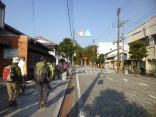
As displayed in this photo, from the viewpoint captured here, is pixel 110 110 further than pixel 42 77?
Yes

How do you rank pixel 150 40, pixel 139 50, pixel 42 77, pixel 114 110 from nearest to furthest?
pixel 42 77
pixel 114 110
pixel 139 50
pixel 150 40

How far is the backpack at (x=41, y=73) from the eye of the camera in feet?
25.3

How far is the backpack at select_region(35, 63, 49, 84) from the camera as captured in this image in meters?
7.70

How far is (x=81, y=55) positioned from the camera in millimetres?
119125

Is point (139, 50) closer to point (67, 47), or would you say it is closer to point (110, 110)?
point (67, 47)

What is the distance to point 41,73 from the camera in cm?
772

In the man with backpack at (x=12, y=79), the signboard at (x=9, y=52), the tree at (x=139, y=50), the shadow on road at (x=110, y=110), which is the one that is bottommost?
the shadow on road at (x=110, y=110)

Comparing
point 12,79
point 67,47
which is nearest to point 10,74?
point 12,79

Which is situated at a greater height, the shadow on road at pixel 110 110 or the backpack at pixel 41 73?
the backpack at pixel 41 73

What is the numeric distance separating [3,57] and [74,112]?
11.3m

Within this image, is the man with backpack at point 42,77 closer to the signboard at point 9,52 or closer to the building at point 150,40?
the signboard at point 9,52

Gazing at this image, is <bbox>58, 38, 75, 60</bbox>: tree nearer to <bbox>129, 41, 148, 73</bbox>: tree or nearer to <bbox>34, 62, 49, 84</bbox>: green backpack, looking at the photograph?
<bbox>129, 41, 148, 73</bbox>: tree

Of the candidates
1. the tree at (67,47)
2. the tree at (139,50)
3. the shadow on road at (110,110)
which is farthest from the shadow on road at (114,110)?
the tree at (139,50)

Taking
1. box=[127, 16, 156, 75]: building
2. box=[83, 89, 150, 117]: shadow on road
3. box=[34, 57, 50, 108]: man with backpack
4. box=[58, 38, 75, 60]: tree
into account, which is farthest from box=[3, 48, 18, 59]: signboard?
box=[127, 16, 156, 75]: building
